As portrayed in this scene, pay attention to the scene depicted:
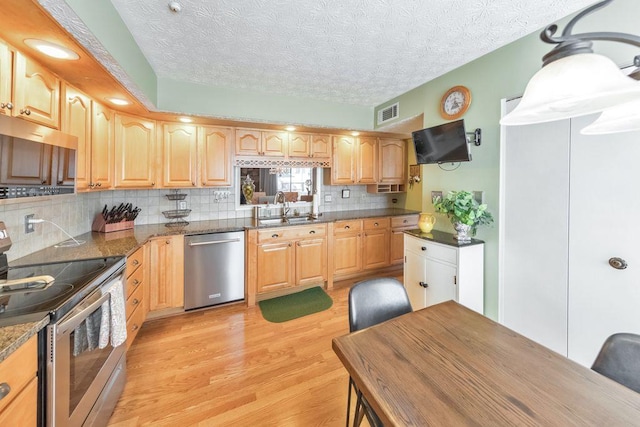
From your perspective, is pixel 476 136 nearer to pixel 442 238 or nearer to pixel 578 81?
pixel 442 238

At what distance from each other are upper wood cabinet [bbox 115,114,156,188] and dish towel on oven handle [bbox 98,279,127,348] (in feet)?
4.61

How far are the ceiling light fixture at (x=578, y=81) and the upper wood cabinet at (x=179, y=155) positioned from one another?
3.02 m

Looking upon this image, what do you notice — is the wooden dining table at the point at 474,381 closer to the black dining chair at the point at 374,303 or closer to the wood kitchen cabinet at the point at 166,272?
the black dining chair at the point at 374,303

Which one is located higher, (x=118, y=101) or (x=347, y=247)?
(x=118, y=101)

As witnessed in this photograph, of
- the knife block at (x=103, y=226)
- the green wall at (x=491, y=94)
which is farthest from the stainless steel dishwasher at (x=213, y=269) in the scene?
the green wall at (x=491, y=94)

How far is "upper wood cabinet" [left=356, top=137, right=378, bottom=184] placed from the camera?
3.97 meters

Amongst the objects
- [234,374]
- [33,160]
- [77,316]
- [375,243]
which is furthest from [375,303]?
[375,243]

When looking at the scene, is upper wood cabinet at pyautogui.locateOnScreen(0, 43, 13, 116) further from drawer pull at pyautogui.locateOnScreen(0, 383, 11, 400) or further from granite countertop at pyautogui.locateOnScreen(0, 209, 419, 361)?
drawer pull at pyautogui.locateOnScreen(0, 383, 11, 400)

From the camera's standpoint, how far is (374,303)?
1.49m

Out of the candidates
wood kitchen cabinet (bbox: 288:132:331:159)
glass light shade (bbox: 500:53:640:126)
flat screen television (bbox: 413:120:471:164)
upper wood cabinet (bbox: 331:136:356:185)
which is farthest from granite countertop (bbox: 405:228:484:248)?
wood kitchen cabinet (bbox: 288:132:331:159)

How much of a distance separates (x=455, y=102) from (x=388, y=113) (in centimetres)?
106

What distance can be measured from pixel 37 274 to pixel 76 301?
508 millimetres

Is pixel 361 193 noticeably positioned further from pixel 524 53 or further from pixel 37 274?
pixel 37 274

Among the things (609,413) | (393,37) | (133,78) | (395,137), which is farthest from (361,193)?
(609,413)
